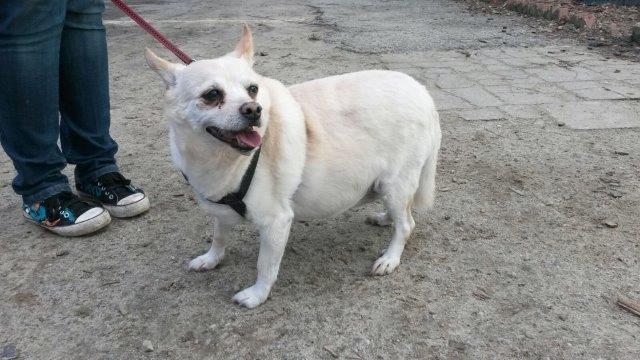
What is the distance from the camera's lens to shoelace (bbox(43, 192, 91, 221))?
7.84 feet

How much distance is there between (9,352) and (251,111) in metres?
1.12

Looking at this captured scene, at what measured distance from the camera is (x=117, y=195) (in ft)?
8.33

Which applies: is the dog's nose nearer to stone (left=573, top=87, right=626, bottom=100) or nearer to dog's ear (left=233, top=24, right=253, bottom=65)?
dog's ear (left=233, top=24, right=253, bottom=65)

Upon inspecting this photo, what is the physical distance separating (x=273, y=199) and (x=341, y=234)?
0.65 m

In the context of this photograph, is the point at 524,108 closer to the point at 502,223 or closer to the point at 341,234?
the point at 502,223

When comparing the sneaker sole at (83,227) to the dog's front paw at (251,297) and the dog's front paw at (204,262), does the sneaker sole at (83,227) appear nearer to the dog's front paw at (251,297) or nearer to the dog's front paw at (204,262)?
the dog's front paw at (204,262)

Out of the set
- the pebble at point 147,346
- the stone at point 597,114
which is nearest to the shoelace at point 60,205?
the pebble at point 147,346

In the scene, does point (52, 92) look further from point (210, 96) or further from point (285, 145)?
point (285, 145)

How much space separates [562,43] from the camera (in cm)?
548

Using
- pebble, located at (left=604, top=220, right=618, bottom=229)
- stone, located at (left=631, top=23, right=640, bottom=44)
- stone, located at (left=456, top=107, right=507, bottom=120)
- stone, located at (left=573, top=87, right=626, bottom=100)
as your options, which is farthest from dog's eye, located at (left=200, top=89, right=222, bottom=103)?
stone, located at (left=631, top=23, right=640, bottom=44)

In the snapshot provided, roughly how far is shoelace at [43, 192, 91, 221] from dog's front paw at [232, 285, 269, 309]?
0.91m

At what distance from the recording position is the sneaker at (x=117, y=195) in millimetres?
2525

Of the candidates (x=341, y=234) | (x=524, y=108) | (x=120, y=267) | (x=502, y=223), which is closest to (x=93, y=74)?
(x=120, y=267)

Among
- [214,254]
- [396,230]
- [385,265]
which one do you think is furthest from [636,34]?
[214,254]
